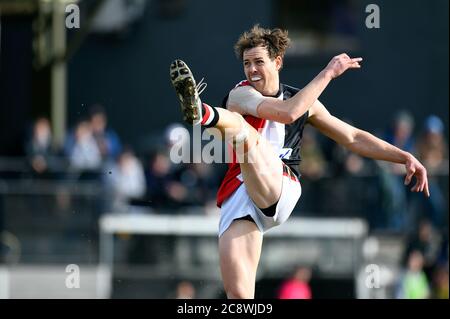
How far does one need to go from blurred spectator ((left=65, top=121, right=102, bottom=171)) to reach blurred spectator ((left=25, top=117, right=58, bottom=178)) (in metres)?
0.26

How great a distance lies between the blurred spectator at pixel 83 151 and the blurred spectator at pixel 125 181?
61cm

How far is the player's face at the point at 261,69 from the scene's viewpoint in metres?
7.74

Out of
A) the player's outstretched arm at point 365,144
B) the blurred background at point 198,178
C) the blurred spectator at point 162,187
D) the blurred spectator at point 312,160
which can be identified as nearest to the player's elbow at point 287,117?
the player's outstretched arm at point 365,144

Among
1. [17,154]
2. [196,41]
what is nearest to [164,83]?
[196,41]

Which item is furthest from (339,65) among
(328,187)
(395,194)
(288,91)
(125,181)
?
(125,181)

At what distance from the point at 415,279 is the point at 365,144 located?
6094 millimetres

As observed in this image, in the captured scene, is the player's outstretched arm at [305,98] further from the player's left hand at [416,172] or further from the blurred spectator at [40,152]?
the blurred spectator at [40,152]

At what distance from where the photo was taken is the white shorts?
7.84 m

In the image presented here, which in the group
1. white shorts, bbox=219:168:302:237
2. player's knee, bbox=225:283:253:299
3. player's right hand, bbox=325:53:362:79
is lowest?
player's knee, bbox=225:283:253:299

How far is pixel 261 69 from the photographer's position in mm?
7766

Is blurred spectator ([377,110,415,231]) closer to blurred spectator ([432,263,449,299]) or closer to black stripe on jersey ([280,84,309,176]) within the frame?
blurred spectator ([432,263,449,299])

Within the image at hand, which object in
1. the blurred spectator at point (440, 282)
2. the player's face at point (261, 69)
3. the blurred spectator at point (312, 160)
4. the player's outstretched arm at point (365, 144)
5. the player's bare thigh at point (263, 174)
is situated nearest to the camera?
the player's bare thigh at point (263, 174)

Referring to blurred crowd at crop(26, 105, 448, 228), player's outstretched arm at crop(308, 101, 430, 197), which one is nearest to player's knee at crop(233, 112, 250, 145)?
player's outstretched arm at crop(308, 101, 430, 197)

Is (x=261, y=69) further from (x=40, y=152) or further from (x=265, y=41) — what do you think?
(x=40, y=152)
